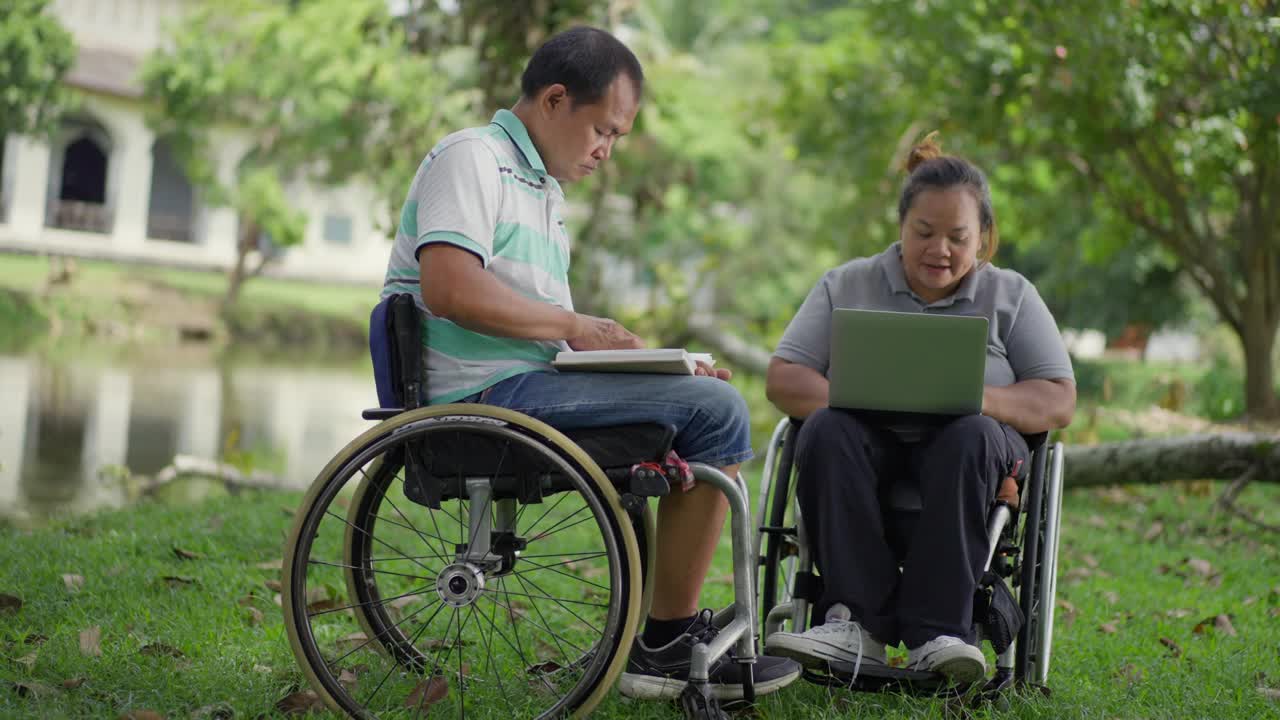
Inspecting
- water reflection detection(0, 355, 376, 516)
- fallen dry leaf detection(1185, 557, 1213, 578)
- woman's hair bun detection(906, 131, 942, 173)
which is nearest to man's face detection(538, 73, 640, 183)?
woman's hair bun detection(906, 131, 942, 173)

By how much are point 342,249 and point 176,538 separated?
2597cm

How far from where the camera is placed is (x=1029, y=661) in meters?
3.00

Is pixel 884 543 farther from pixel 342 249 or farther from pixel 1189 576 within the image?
pixel 342 249

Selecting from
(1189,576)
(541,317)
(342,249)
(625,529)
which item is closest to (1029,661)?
(625,529)

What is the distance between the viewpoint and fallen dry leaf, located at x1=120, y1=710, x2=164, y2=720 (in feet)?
8.44

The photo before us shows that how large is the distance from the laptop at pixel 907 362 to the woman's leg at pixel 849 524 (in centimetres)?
9

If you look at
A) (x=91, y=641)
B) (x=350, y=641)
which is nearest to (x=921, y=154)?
→ (x=350, y=641)

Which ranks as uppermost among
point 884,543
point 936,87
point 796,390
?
point 936,87

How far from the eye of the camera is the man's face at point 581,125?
2.71 meters

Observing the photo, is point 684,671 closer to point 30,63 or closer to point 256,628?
point 256,628

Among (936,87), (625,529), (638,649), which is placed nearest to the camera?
(625,529)

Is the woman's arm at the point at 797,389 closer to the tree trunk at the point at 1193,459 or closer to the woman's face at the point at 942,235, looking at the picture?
the woman's face at the point at 942,235

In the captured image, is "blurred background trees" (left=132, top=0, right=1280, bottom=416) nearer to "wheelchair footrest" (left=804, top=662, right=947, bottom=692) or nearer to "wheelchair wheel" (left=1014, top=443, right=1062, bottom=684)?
"wheelchair wheel" (left=1014, top=443, right=1062, bottom=684)

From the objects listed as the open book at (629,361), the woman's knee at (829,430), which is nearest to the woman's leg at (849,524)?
the woman's knee at (829,430)
